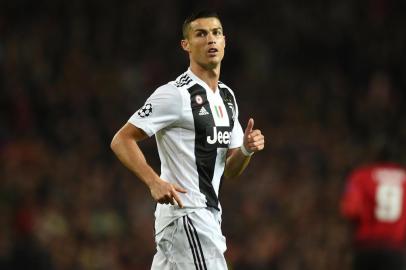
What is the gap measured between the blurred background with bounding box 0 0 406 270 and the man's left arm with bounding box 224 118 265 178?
15.0 feet

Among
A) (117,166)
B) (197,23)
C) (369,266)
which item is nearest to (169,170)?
(197,23)

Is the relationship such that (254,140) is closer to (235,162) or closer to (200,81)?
(235,162)

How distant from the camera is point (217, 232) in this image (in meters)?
5.11

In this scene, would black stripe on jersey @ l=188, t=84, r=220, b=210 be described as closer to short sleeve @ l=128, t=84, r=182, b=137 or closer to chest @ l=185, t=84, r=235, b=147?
chest @ l=185, t=84, r=235, b=147

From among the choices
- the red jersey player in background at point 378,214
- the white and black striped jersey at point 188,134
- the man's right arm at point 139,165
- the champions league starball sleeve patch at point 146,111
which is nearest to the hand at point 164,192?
the man's right arm at point 139,165

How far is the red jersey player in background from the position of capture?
8.42 meters

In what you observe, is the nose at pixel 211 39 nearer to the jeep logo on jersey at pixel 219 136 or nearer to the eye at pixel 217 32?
the eye at pixel 217 32

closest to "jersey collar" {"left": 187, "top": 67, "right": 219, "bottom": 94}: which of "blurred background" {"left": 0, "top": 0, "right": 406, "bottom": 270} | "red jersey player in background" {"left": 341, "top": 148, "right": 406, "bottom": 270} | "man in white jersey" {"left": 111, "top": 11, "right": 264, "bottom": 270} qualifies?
"man in white jersey" {"left": 111, "top": 11, "right": 264, "bottom": 270}

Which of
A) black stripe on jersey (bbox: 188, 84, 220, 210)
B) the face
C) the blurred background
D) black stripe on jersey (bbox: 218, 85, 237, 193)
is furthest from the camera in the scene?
the blurred background

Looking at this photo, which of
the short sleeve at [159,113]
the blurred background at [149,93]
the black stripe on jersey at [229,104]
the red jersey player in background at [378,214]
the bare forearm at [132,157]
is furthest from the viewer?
the blurred background at [149,93]

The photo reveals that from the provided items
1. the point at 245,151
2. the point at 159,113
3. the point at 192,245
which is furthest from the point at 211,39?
the point at 192,245

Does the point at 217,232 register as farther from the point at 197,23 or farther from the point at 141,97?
the point at 141,97

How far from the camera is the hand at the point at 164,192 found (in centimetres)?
474

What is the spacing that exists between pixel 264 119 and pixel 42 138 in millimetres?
2902
